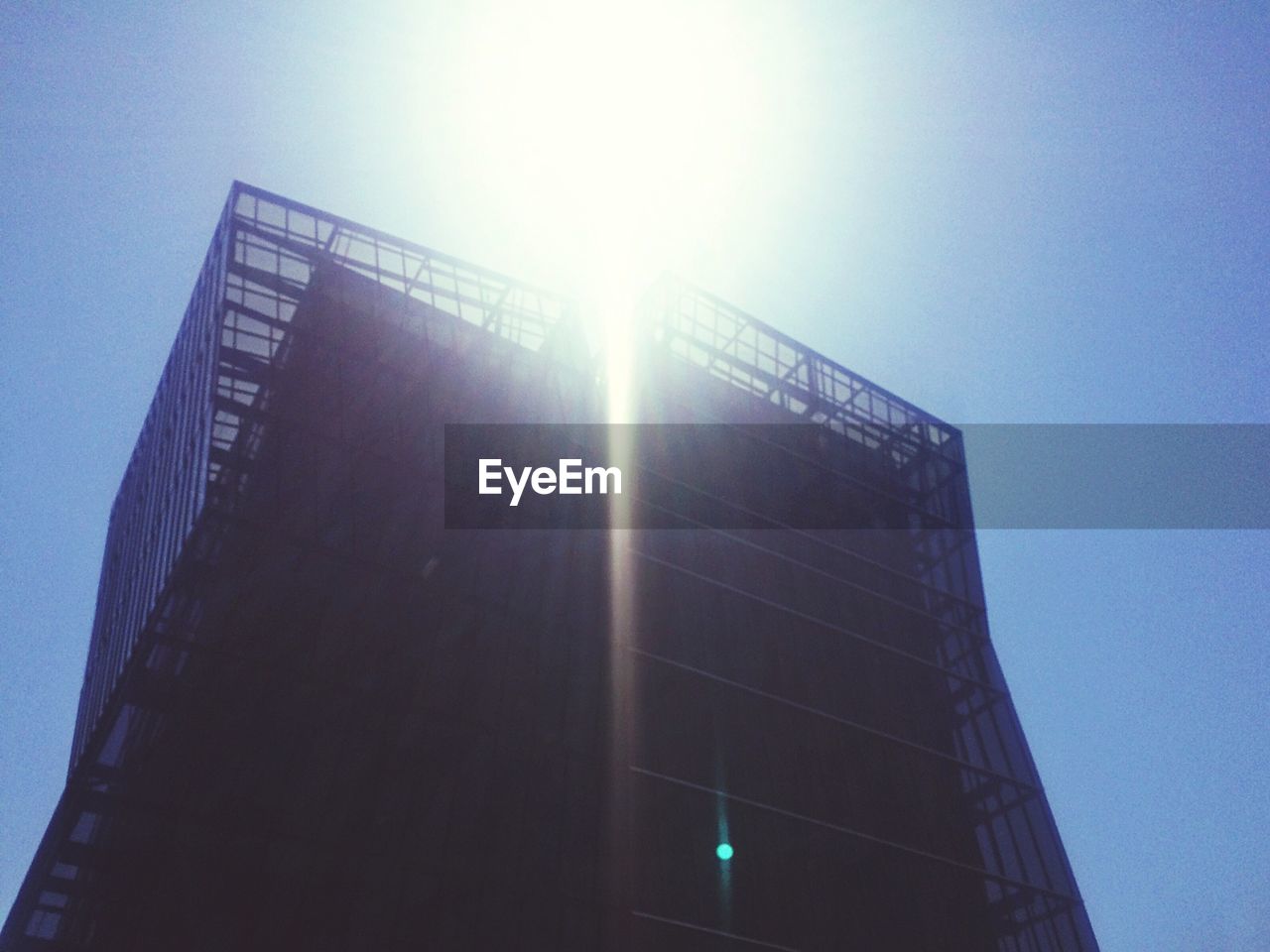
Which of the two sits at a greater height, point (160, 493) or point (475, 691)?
point (160, 493)

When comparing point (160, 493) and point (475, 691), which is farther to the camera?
point (160, 493)

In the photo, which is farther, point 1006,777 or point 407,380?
Answer: point 1006,777

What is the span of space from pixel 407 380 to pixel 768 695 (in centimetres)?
1613

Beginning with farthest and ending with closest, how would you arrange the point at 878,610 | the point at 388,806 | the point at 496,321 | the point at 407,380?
1. the point at 878,610
2. the point at 496,321
3. the point at 407,380
4. the point at 388,806

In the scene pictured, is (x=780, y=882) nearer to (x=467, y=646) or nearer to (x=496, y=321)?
(x=467, y=646)

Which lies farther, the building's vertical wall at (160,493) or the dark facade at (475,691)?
the building's vertical wall at (160,493)

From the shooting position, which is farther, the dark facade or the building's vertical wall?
the building's vertical wall

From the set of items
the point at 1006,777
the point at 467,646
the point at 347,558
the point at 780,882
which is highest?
the point at 347,558

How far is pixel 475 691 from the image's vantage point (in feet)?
113

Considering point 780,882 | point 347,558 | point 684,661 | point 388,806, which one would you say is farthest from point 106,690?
point 780,882

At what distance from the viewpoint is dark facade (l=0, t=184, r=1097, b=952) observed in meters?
30.1

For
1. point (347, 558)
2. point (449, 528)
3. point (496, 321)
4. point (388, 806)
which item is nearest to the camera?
point (388, 806)

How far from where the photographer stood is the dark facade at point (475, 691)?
30.1 metres

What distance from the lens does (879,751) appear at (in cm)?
4141
